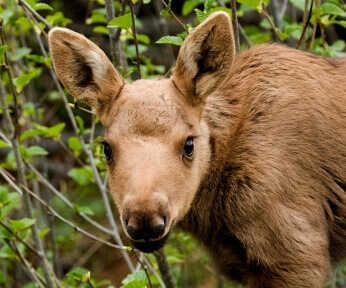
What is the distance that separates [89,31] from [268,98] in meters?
6.35

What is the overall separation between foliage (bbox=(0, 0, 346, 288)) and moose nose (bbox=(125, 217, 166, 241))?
0.80 meters

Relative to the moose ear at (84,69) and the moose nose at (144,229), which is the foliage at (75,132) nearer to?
the moose ear at (84,69)

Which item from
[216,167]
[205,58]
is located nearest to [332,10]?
[205,58]

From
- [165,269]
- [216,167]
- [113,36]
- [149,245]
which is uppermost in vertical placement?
[113,36]

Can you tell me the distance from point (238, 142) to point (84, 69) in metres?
1.52

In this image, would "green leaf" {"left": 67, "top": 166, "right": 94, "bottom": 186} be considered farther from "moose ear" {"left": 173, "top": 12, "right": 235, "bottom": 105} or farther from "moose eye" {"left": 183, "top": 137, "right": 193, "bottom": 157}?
"moose eye" {"left": 183, "top": 137, "right": 193, "bottom": 157}

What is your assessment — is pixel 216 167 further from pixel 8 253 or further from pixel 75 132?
pixel 8 253

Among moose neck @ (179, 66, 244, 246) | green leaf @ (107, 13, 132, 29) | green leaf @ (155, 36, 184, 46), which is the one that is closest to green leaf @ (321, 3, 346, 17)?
moose neck @ (179, 66, 244, 246)

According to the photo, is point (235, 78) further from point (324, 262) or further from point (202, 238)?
point (324, 262)

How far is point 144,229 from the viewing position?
3.65m

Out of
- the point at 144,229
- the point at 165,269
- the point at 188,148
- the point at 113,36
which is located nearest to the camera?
the point at 144,229

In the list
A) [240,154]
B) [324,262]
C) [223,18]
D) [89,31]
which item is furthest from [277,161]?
[89,31]

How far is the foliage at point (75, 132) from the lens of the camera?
5.44m

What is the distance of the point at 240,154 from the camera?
15.6ft
